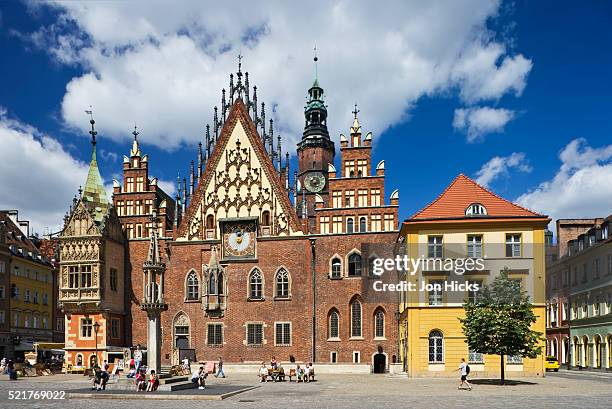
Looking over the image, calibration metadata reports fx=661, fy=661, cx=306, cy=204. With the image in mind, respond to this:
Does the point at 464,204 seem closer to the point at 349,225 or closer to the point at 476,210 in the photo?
the point at 476,210

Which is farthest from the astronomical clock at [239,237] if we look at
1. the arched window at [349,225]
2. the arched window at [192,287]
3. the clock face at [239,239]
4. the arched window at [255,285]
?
the arched window at [349,225]

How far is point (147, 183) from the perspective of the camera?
64562mm

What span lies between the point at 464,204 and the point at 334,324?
54.7 feet

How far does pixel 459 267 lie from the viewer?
47938 millimetres

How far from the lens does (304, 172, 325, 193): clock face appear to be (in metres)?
91.3

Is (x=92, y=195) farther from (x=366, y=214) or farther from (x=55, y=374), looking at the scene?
Result: (x=366, y=214)

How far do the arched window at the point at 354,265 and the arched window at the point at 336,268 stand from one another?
0.97 m

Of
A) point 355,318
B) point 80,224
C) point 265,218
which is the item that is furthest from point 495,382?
point 80,224

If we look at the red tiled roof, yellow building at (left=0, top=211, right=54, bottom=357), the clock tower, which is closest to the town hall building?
the red tiled roof

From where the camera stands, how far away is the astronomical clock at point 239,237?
60.8m

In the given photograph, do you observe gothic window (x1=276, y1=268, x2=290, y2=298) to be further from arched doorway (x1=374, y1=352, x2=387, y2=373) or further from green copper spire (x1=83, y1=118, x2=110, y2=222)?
green copper spire (x1=83, y1=118, x2=110, y2=222)

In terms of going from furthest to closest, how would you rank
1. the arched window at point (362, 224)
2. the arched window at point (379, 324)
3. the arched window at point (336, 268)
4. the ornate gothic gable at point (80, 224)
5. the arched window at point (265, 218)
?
the arched window at point (265, 218) → the ornate gothic gable at point (80, 224) → the arched window at point (336, 268) → the arched window at point (362, 224) → the arched window at point (379, 324)

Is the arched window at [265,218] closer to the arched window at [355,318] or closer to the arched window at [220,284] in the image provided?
the arched window at [220,284]

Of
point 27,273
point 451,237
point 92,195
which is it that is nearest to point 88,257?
point 92,195
